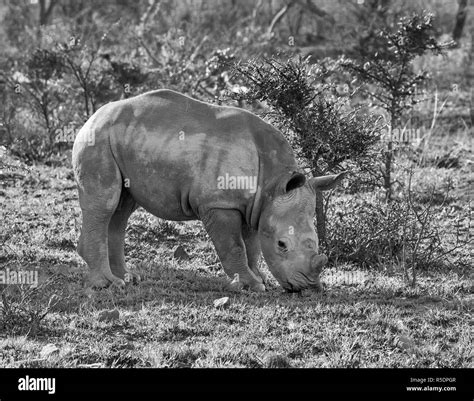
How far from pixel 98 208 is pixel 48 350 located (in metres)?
2.49

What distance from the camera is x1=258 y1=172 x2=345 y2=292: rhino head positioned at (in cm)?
988

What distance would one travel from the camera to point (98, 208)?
10445mm

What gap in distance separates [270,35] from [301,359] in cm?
1615

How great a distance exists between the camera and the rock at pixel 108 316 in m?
9.06

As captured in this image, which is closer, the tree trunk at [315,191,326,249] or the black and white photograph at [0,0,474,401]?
the black and white photograph at [0,0,474,401]

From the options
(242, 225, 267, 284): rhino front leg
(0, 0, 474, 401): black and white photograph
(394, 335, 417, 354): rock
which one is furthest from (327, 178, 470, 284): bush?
(394, 335, 417, 354): rock

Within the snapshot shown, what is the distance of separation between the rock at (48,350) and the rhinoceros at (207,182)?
210 centimetres

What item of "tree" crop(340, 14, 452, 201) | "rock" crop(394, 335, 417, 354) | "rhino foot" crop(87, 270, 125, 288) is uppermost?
"tree" crop(340, 14, 452, 201)

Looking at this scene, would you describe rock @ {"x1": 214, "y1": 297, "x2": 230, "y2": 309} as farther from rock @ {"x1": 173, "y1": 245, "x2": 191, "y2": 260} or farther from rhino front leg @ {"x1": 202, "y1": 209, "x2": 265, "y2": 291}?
rock @ {"x1": 173, "y1": 245, "x2": 191, "y2": 260}

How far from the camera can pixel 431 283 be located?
11.0 meters

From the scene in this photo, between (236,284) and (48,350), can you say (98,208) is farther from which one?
(48,350)

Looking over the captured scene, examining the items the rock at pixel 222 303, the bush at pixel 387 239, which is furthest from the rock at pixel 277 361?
the bush at pixel 387 239

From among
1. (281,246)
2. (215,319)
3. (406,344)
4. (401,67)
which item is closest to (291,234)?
(281,246)

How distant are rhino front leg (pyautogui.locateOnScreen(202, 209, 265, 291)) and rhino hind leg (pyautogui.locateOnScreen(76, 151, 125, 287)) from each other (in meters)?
1.01
